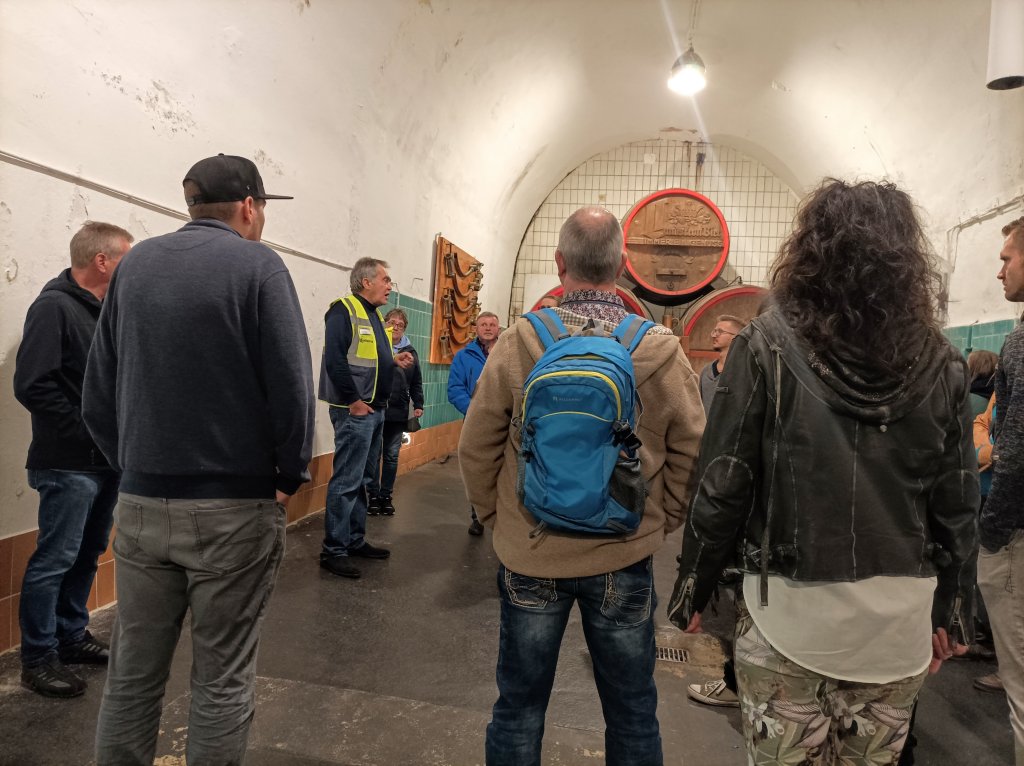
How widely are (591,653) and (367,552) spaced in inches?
101

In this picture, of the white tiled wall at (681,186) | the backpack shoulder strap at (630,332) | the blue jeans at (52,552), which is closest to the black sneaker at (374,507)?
the blue jeans at (52,552)

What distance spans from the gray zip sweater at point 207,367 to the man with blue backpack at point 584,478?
0.45 m

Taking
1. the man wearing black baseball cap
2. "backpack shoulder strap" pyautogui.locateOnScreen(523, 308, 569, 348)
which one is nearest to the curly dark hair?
"backpack shoulder strap" pyautogui.locateOnScreen(523, 308, 569, 348)

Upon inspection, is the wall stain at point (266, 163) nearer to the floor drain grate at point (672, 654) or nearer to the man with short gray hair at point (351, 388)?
the man with short gray hair at point (351, 388)

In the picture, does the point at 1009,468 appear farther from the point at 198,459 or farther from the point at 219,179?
the point at 219,179

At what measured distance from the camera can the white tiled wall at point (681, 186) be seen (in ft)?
29.3

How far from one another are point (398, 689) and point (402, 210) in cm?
425

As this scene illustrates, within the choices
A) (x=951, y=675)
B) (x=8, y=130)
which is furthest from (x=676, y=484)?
(x=8, y=130)

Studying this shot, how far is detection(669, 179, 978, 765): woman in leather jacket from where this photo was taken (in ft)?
3.70

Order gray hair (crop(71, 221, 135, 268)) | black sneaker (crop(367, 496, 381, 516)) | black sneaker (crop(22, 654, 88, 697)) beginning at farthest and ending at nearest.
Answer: black sneaker (crop(367, 496, 381, 516)), gray hair (crop(71, 221, 135, 268)), black sneaker (crop(22, 654, 88, 697))

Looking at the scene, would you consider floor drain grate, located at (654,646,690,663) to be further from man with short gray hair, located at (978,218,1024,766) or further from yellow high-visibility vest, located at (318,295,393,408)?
yellow high-visibility vest, located at (318,295,393,408)

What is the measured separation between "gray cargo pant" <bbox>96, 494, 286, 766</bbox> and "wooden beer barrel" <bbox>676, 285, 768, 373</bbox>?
18.7ft

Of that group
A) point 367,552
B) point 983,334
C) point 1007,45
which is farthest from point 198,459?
point 983,334

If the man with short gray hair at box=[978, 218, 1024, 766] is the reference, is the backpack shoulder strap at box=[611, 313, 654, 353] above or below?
above
